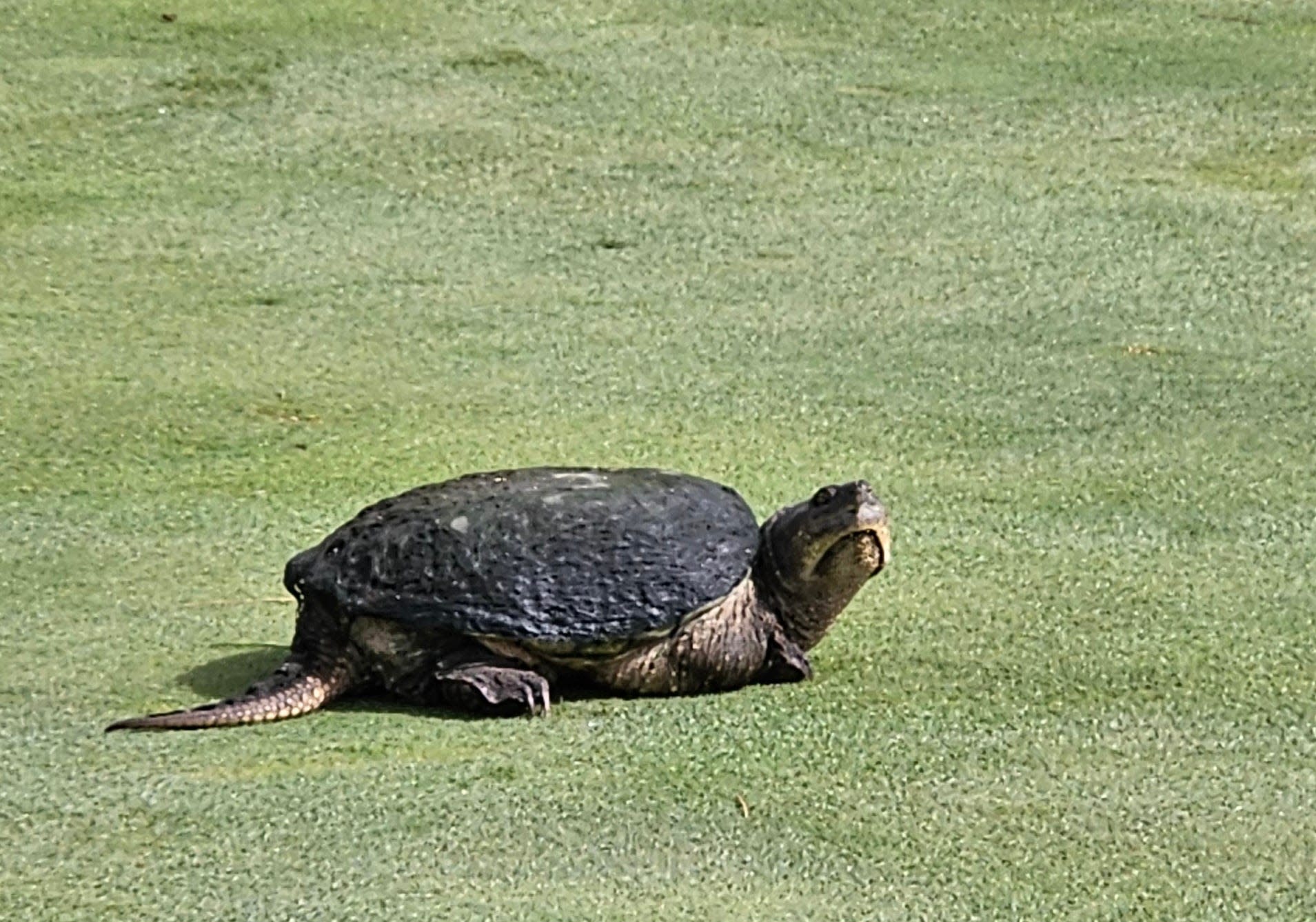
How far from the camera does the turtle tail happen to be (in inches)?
120

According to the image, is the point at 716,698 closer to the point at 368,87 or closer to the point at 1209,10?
the point at 368,87

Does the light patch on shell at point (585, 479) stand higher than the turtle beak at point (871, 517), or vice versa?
the light patch on shell at point (585, 479)

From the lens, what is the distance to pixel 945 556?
375cm

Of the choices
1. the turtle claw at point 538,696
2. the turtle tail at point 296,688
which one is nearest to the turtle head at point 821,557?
the turtle claw at point 538,696

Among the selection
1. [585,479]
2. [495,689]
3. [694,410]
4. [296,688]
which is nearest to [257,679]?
[296,688]

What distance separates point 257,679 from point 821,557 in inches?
29.6

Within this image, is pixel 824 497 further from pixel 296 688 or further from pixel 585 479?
pixel 296 688

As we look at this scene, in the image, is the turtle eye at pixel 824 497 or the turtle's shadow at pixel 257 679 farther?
the turtle eye at pixel 824 497

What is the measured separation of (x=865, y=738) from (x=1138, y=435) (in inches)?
55.7

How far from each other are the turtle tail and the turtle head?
1.86 ft

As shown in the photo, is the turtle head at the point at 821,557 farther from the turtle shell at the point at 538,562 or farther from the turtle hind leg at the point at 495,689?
the turtle hind leg at the point at 495,689

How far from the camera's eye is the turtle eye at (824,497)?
10.7ft

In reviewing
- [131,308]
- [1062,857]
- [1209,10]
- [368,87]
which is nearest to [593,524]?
[1062,857]

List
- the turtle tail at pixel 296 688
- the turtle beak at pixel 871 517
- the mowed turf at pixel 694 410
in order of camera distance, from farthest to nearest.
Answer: the turtle beak at pixel 871 517
the turtle tail at pixel 296 688
the mowed turf at pixel 694 410
